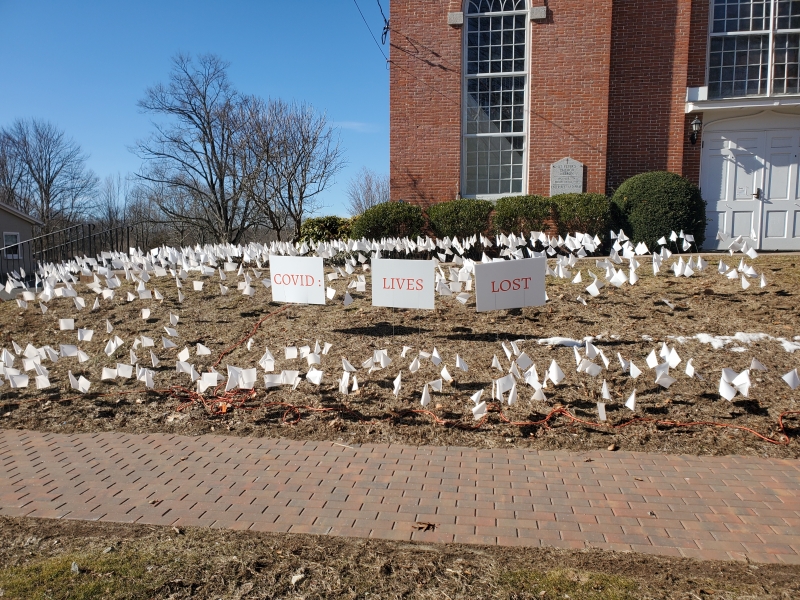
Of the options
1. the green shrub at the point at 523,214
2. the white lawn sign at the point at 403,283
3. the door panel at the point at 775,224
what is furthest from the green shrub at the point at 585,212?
the white lawn sign at the point at 403,283

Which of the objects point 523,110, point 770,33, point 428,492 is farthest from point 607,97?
point 428,492

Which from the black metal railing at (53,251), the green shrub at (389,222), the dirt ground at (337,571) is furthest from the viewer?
the black metal railing at (53,251)

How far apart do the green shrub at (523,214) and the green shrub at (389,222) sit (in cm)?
170

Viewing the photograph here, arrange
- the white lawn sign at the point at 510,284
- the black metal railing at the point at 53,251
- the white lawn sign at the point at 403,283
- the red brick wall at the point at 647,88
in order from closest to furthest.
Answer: the white lawn sign at the point at 510,284 < the white lawn sign at the point at 403,283 < the red brick wall at the point at 647,88 < the black metal railing at the point at 53,251

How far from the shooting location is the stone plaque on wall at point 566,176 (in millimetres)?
13688

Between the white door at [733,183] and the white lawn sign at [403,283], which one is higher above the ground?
the white door at [733,183]

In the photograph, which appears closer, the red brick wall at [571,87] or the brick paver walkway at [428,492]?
the brick paver walkway at [428,492]

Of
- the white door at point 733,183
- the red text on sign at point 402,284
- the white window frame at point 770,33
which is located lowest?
the red text on sign at point 402,284

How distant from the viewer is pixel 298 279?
22.8ft

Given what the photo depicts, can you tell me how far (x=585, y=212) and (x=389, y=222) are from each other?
404 centimetres

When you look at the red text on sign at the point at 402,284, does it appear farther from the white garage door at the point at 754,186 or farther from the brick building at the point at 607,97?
the white garage door at the point at 754,186

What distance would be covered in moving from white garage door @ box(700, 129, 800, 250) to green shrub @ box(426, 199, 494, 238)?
16.8ft

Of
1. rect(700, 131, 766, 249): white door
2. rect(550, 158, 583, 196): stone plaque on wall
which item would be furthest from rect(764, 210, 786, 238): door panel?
rect(550, 158, 583, 196): stone plaque on wall

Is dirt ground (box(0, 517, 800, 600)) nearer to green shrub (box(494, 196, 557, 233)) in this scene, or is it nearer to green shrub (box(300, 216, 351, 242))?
green shrub (box(494, 196, 557, 233))
